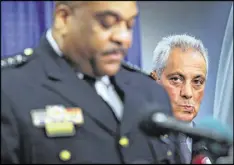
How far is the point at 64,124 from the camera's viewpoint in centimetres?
66

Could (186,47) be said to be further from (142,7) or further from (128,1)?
(142,7)

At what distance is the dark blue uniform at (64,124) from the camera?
64 centimetres

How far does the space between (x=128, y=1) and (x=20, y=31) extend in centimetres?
79

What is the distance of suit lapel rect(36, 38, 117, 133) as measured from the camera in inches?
26.8

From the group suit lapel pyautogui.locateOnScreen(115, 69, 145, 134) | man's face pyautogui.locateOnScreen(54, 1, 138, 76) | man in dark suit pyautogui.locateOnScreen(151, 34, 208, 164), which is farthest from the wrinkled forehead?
man in dark suit pyautogui.locateOnScreen(151, 34, 208, 164)

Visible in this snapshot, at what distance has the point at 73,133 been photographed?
26.2 inches

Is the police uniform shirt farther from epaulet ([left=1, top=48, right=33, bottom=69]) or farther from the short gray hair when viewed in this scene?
the short gray hair

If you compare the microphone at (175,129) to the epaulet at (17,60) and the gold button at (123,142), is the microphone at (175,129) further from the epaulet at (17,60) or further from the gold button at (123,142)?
the epaulet at (17,60)

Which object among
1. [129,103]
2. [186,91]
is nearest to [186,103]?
[186,91]

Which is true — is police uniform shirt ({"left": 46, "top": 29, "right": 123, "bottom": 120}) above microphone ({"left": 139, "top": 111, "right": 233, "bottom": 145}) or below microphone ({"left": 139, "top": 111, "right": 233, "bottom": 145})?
above

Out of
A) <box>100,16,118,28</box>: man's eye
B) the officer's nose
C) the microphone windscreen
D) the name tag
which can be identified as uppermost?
<box>100,16,118,28</box>: man's eye

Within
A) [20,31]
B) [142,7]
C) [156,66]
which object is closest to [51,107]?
[156,66]

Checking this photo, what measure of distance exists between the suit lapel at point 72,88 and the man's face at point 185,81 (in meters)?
0.30

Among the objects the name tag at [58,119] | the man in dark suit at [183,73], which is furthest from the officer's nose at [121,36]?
the man in dark suit at [183,73]
